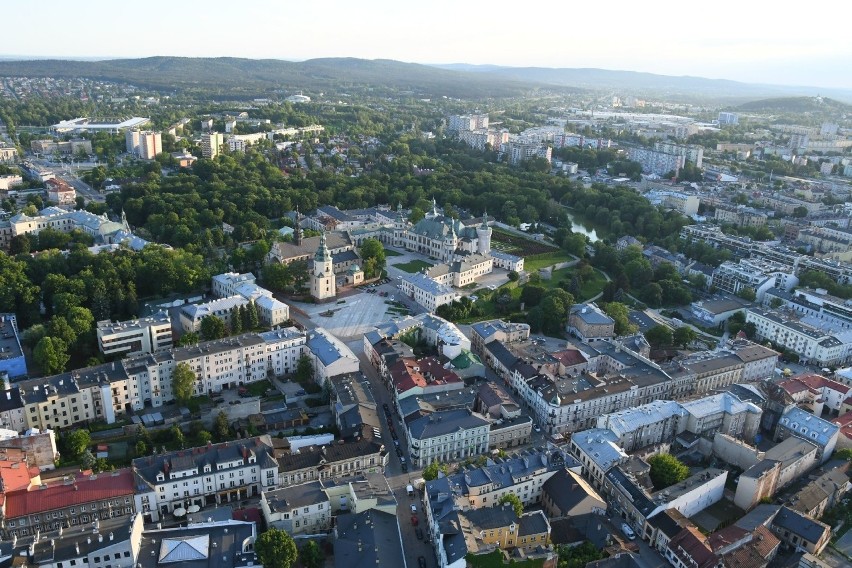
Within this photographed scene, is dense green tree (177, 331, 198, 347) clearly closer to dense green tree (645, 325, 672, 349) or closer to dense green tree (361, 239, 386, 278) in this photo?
dense green tree (361, 239, 386, 278)

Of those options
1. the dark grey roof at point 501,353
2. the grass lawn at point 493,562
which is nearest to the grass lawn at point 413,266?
the dark grey roof at point 501,353

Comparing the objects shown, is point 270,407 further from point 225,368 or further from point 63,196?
point 63,196

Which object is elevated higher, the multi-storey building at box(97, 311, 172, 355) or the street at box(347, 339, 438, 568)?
the multi-storey building at box(97, 311, 172, 355)

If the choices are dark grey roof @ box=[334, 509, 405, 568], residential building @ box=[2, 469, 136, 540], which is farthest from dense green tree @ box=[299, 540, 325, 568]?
residential building @ box=[2, 469, 136, 540]

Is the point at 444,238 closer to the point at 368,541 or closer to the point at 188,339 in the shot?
the point at 188,339

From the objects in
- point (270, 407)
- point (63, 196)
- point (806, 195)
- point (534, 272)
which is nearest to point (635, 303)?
point (534, 272)

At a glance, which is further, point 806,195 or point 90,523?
point 806,195

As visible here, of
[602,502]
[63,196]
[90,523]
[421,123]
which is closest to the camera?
[90,523]
